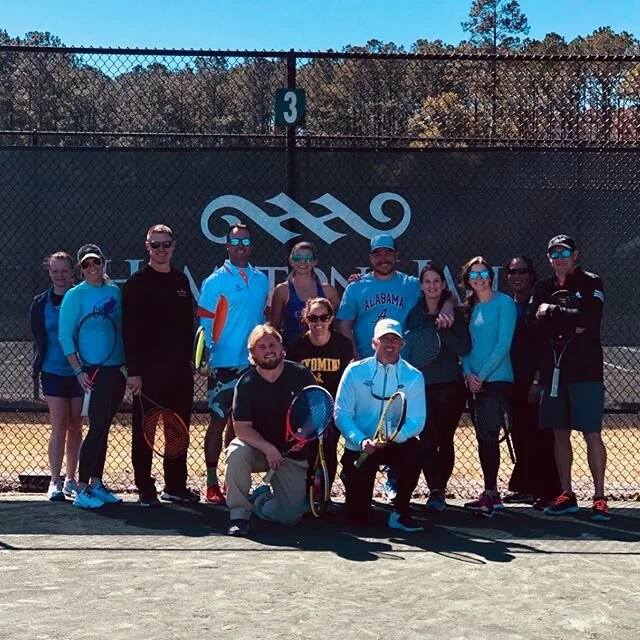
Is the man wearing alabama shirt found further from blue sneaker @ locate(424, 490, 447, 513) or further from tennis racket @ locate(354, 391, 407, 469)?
blue sneaker @ locate(424, 490, 447, 513)

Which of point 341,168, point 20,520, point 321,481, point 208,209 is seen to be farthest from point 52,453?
point 341,168

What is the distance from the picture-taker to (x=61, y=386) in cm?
765

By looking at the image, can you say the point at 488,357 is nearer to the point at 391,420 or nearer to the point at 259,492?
the point at 391,420

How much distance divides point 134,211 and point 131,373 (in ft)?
9.38

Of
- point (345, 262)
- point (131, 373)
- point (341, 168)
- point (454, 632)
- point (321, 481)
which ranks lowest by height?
point (454, 632)

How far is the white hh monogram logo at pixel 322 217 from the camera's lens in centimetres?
891

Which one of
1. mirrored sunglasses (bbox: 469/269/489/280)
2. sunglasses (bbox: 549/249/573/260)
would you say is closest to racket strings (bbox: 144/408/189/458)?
mirrored sunglasses (bbox: 469/269/489/280)

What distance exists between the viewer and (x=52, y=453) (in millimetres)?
7695

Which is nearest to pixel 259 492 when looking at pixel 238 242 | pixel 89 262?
pixel 238 242

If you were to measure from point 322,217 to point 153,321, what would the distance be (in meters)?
2.01

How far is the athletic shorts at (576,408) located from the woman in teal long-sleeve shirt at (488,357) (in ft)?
0.96

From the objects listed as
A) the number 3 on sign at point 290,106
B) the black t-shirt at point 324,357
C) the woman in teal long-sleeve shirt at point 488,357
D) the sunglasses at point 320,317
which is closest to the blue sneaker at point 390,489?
the woman in teal long-sleeve shirt at point 488,357

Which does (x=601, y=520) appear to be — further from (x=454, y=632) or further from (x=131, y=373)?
(x=131, y=373)

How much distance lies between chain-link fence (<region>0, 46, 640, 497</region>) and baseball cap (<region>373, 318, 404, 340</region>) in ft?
5.28
